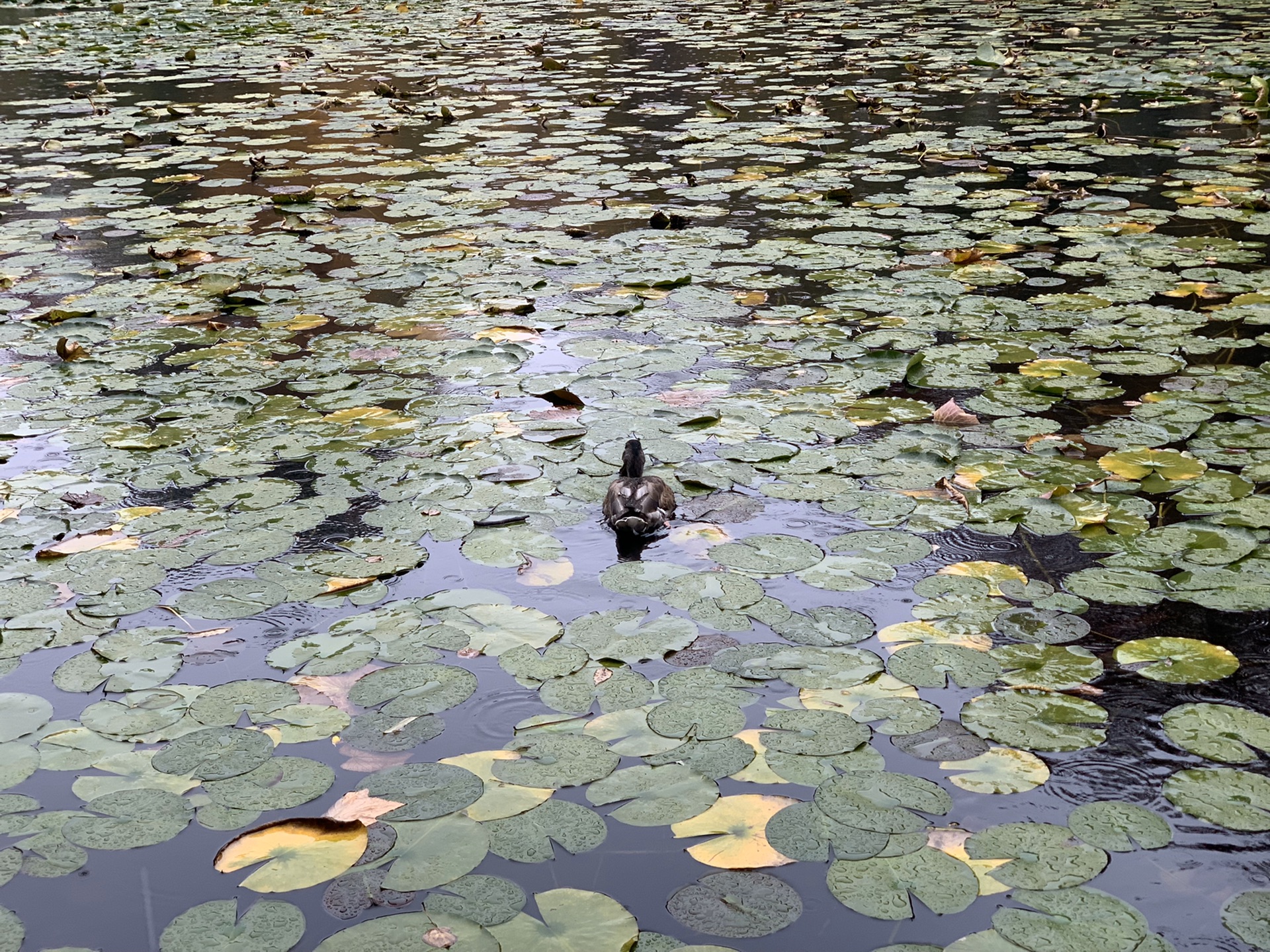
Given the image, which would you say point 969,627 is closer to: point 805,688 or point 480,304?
point 805,688

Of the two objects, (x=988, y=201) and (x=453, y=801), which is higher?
(x=988, y=201)

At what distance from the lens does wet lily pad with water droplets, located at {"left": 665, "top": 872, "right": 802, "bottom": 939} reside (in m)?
1.95

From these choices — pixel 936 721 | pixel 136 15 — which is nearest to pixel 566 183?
pixel 936 721

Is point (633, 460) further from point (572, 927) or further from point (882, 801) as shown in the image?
point (572, 927)

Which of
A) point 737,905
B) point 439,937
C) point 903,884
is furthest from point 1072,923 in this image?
point 439,937

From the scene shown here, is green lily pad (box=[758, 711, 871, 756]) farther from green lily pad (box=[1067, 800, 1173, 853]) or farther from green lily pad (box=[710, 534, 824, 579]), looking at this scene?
green lily pad (box=[710, 534, 824, 579])

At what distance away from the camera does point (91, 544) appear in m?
3.18

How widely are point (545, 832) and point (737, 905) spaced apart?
0.39 metres

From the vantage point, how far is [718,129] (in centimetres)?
861

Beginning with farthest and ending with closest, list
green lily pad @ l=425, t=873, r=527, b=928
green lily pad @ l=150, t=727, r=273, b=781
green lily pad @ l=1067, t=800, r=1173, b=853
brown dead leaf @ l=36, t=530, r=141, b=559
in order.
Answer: brown dead leaf @ l=36, t=530, r=141, b=559, green lily pad @ l=150, t=727, r=273, b=781, green lily pad @ l=1067, t=800, r=1173, b=853, green lily pad @ l=425, t=873, r=527, b=928

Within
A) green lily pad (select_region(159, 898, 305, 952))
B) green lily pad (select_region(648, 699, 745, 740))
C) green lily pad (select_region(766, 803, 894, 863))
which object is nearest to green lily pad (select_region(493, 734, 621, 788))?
green lily pad (select_region(648, 699, 745, 740))

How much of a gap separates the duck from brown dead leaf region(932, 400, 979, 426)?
1.04m

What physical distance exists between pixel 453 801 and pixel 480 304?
3.17 m

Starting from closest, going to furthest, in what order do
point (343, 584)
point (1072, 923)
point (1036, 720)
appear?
point (1072, 923) → point (1036, 720) → point (343, 584)
